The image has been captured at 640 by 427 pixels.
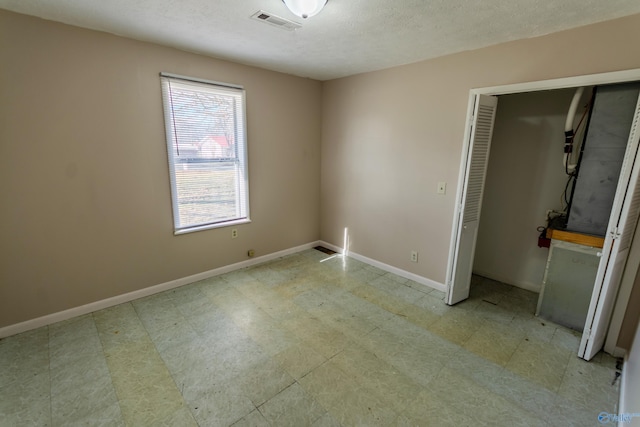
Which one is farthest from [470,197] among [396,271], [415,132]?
[396,271]

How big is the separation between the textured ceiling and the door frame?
360mm

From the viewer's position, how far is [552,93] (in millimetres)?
2826

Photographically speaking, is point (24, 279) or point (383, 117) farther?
point (383, 117)

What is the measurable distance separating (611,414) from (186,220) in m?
3.63

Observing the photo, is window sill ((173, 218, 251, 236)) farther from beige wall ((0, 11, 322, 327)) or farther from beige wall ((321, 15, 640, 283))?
beige wall ((321, 15, 640, 283))

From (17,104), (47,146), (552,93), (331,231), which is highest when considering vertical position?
(552,93)

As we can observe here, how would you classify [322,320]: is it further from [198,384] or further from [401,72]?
[401,72]

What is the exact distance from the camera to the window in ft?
9.30

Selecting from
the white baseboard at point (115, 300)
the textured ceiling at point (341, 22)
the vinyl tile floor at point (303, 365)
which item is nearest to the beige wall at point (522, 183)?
the vinyl tile floor at point (303, 365)

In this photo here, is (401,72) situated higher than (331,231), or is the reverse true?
(401,72)

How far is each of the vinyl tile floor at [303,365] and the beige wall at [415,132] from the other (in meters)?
0.86

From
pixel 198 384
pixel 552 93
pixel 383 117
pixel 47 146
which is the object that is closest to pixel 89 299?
pixel 47 146

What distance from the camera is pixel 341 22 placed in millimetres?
2066

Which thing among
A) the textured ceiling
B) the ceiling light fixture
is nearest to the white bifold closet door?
the textured ceiling
